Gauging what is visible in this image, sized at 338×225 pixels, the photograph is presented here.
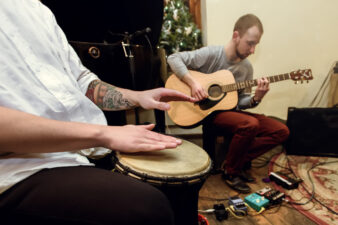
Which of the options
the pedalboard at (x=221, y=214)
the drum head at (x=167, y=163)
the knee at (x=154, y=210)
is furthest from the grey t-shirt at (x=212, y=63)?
the knee at (x=154, y=210)

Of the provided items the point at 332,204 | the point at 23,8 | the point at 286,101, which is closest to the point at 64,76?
the point at 23,8

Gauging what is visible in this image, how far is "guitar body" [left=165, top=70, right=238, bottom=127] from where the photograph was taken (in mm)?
1715

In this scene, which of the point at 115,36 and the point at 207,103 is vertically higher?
the point at 115,36

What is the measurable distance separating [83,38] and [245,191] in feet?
6.18

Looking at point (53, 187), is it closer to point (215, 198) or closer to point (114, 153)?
point (114, 153)

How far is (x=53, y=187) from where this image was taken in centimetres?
43

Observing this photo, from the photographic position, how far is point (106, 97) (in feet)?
2.89

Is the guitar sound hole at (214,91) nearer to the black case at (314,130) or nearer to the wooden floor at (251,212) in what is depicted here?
the wooden floor at (251,212)

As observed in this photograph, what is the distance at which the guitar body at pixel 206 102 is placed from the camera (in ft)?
5.63

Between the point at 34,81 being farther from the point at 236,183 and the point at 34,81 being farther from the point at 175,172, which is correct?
the point at 236,183

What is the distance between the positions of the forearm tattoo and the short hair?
1.58 metres

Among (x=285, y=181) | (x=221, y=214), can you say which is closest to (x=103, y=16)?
(x=221, y=214)

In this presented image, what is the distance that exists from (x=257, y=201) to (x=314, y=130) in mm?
1254

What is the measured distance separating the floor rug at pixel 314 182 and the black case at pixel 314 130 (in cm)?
11
